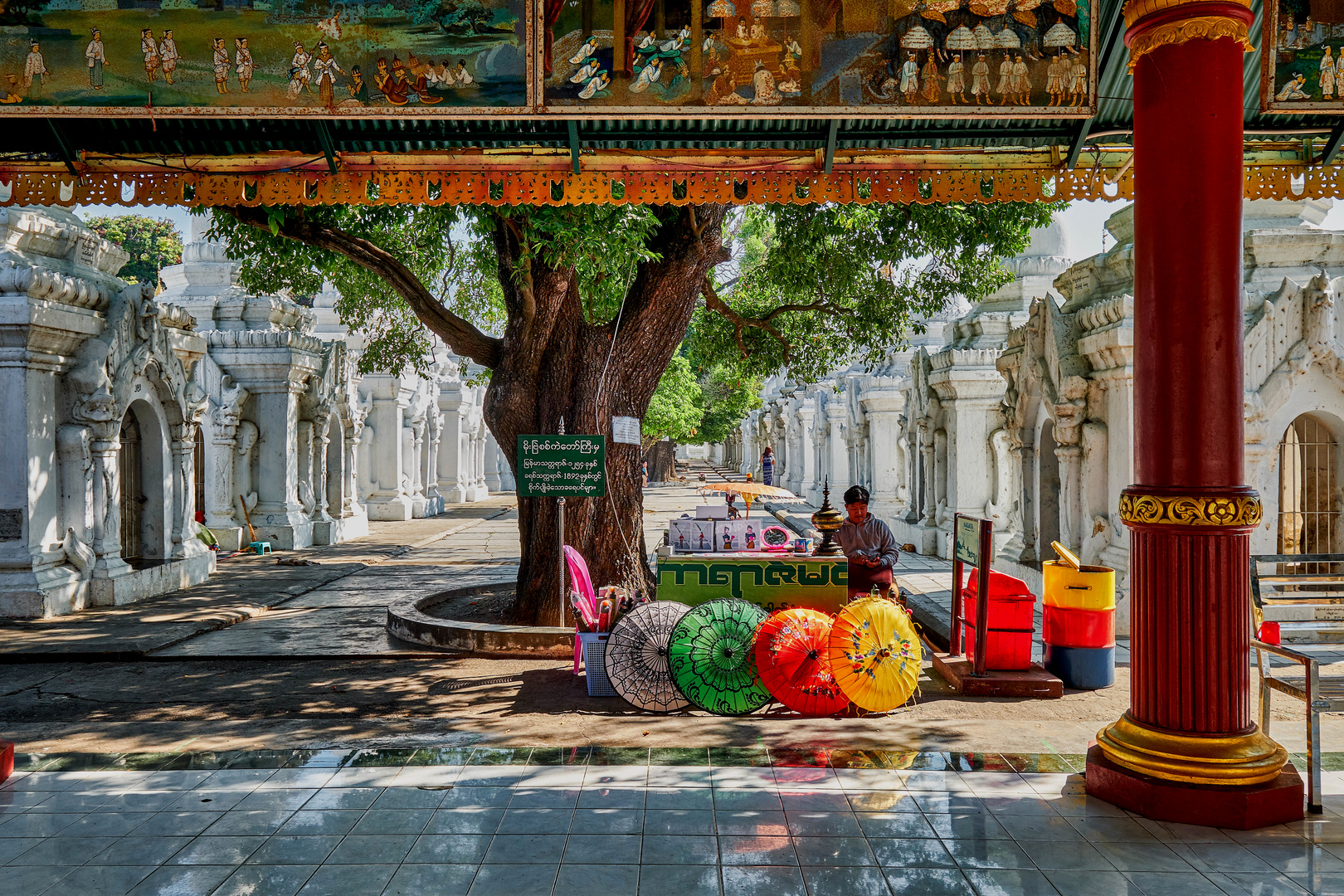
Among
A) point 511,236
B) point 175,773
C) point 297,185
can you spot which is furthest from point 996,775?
point 511,236

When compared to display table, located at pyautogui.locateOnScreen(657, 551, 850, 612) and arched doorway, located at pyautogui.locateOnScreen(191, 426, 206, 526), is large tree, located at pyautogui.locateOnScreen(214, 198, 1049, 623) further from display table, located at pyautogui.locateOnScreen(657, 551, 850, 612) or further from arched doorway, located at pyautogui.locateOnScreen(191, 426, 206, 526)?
arched doorway, located at pyautogui.locateOnScreen(191, 426, 206, 526)

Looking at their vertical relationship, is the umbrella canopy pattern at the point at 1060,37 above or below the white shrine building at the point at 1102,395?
above

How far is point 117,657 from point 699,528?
5753 mm

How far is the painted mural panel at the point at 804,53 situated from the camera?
5.24 metres

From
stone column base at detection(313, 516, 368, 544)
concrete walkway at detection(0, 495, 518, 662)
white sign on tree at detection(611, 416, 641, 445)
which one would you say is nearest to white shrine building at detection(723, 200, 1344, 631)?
white sign on tree at detection(611, 416, 641, 445)

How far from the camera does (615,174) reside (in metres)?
5.97

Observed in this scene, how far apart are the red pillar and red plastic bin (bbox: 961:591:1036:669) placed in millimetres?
2718

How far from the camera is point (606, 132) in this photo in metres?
5.80

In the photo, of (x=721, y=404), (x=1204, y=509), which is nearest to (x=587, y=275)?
(x=1204, y=509)

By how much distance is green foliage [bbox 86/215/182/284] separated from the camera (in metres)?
41.4

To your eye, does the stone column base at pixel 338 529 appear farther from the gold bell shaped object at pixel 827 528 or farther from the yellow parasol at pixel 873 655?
the yellow parasol at pixel 873 655

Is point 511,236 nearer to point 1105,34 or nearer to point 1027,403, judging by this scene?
point 1105,34

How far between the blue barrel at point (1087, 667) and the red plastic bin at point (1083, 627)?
0.05 m

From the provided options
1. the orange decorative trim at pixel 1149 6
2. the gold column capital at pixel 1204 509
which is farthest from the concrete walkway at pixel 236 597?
the orange decorative trim at pixel 1149 6
